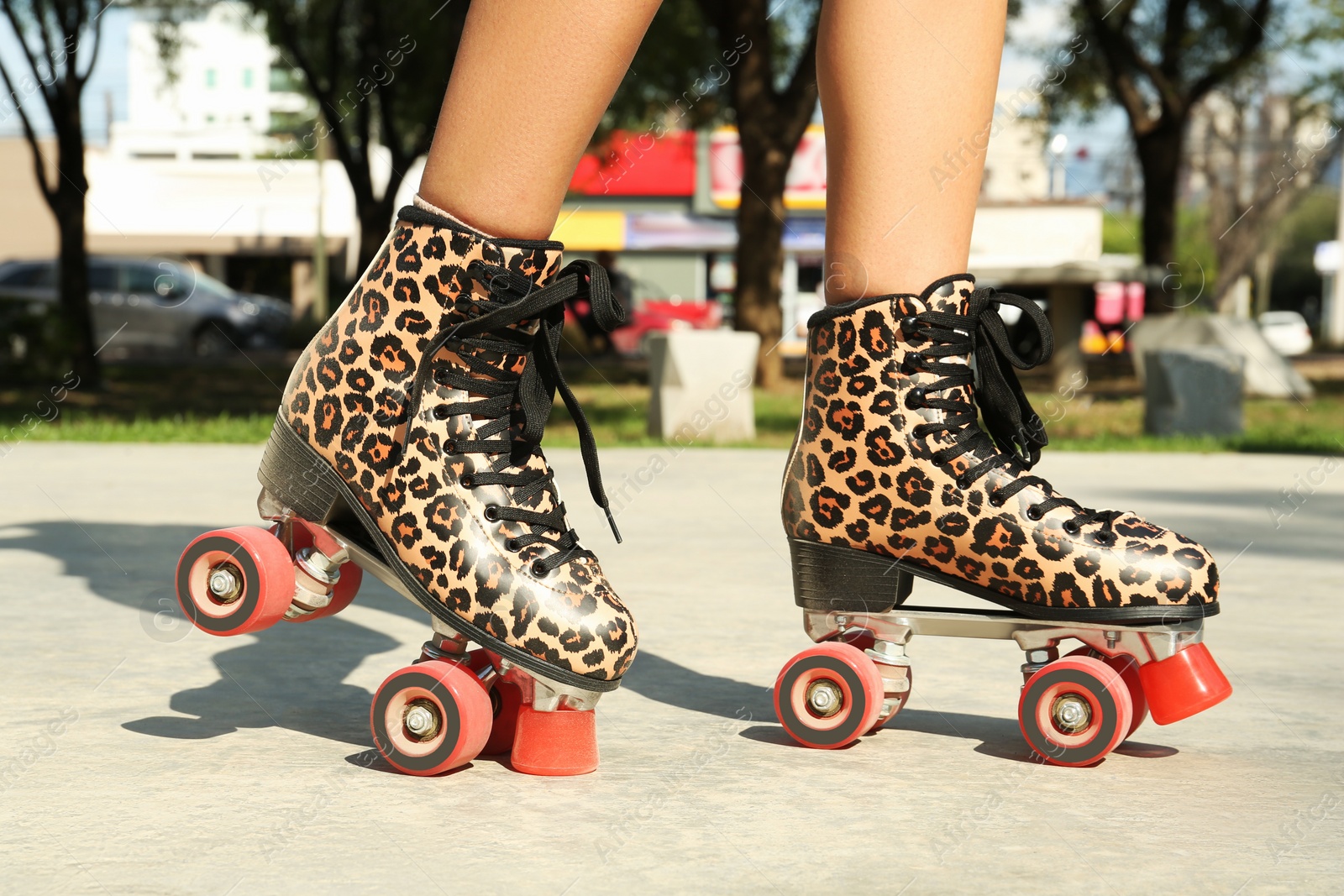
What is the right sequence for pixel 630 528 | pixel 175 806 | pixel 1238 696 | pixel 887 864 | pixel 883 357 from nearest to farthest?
pixel 887 864
pixel 175 806
pixel 883 357
pixel 1238 696
pixel 630 528

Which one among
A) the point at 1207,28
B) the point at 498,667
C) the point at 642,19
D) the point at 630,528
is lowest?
the point at 630,528

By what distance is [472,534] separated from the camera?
5.16 ft

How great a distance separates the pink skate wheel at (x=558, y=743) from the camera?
1.53m

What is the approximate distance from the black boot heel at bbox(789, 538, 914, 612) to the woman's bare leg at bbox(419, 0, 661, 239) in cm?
54

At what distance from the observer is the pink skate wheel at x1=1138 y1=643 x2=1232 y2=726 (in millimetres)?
1614

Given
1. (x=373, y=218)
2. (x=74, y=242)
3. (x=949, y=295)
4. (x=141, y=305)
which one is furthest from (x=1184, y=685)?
(x=141, y=305)

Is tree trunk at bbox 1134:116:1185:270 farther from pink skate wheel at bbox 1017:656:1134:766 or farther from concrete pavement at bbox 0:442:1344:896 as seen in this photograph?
pink skate wheel at bbox 1017:656:1134:766

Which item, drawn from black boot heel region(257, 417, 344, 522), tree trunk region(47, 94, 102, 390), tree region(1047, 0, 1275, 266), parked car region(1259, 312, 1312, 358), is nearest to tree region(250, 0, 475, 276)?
tree trunk region(47, 94, 102, 390)

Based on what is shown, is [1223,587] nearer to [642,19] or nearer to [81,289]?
[642,19]

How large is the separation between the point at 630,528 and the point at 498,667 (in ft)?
7.51

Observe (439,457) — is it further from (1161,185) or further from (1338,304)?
(1338,304)

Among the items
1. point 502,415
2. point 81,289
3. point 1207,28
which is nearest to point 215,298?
point 81,289

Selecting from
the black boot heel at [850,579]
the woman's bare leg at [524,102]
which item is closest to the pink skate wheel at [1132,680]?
the black boot heel at [850,579]

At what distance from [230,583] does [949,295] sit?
3.05 feet
